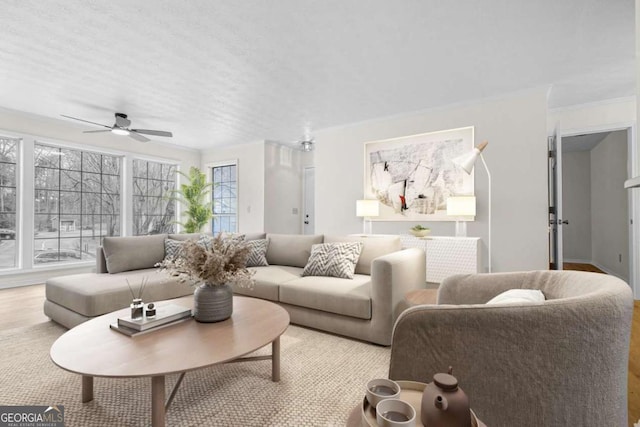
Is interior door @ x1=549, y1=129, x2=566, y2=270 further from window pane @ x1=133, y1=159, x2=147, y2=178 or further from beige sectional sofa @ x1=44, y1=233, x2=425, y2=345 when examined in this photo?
window pane @ x1=133, y1=159, x2=147, y2=178

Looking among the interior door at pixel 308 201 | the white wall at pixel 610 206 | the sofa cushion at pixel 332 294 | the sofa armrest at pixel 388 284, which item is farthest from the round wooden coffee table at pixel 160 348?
the white wall at pixel 610 206

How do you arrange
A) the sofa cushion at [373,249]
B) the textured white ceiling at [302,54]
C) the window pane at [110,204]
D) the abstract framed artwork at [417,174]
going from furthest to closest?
1. the window pane at [110,204]
2. the abstract framed artwork at [417,174]
3. the sofa cushion at [373,249]
4. the textured white ceiling at [302,54]

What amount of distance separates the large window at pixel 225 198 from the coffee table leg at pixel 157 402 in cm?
525

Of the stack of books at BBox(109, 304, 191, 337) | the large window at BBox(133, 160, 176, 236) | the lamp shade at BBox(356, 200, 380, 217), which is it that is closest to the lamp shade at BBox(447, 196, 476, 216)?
the lamp shade at BBox(356, 200, 380, 217)

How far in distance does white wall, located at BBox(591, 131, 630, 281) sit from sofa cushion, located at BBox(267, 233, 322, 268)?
14.6ft

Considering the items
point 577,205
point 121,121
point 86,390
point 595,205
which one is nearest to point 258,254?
point 86,390

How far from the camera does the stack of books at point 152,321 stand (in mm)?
1614

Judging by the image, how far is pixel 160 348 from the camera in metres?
1.44

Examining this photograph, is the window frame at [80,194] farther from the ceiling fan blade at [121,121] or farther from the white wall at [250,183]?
the white wall at [250,183]

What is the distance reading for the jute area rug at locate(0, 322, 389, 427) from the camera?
1.51 m

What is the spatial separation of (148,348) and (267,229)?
14.8ft

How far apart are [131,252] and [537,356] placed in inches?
142

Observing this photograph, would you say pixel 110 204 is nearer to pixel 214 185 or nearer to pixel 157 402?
pixel 214 185

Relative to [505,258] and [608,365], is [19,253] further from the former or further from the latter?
[505,258]
